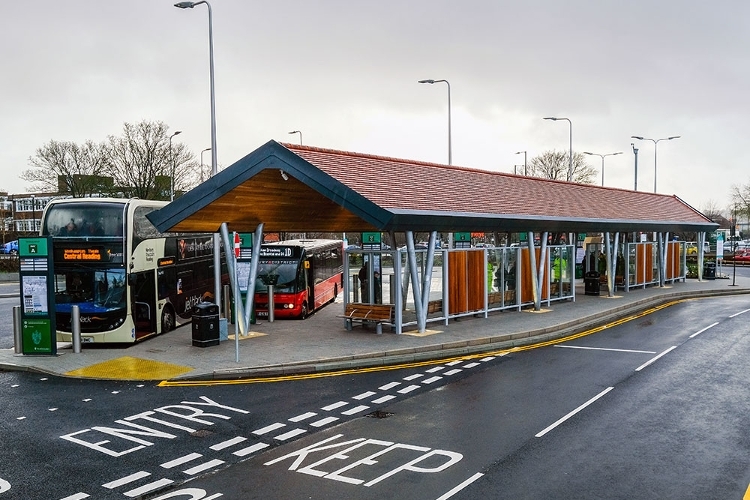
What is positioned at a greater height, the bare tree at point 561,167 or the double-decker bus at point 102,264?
the bare tree at point 561,167

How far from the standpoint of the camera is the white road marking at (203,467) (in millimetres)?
7508

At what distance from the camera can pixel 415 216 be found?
15.2 m

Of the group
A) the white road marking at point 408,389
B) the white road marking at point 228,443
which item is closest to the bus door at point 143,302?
the white road marking at point 408,389

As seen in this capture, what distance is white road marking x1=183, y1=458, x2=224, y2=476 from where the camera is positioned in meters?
7.51

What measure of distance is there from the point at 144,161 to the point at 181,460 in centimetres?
3694

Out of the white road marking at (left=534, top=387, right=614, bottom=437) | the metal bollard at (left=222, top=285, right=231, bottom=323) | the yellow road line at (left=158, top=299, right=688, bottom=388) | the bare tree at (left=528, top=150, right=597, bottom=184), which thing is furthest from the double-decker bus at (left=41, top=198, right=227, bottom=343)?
the bare tree at (left=528, top=150, right=597, bottom=184)

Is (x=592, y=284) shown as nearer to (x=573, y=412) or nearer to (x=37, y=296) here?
(x=573, y=412)

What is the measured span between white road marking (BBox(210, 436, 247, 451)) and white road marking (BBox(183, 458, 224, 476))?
0.46 metres

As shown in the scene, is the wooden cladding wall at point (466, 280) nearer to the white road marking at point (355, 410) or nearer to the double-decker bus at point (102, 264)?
the double-decker bus at point (102, 264)

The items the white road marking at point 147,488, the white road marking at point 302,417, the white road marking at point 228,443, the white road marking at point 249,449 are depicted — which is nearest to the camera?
the white road marking at point 147,488

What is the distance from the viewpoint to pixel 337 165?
15719 millimetres

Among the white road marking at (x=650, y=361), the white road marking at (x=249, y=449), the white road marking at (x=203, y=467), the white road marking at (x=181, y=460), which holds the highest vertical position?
the white road marking at (x=650, y=361)

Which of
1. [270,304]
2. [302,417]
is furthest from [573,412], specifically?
[270,304]

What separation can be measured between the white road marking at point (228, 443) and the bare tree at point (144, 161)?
34.5 m
